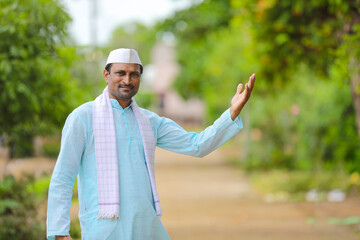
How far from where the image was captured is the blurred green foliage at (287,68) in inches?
342

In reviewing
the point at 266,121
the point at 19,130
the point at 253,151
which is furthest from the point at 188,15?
the point at 19,130

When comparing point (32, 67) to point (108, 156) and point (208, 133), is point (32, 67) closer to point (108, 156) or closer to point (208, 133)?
point (208, 133)

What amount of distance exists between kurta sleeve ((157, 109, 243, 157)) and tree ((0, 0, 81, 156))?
329 centimetres

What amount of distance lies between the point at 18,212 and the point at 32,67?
1687mm

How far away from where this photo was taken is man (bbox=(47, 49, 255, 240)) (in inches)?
136

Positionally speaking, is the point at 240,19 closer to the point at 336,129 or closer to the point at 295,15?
the point at 295,15

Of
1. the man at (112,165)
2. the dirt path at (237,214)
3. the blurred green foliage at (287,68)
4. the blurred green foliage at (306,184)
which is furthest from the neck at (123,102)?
the blurred green foliage at (306,184)

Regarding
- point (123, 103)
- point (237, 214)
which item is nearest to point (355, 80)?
point (123, 103)

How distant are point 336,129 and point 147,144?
11564mm

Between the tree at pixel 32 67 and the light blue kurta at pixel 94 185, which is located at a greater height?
the tree at pixel 32 67

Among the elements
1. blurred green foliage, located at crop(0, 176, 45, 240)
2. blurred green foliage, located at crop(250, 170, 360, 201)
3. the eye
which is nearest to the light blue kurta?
the eye

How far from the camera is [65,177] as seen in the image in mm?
3477

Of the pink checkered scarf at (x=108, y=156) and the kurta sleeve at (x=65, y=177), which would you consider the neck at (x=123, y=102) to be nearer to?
the pink checkered scarf at (x=108, y=156)

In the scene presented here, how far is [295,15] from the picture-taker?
897 cm
